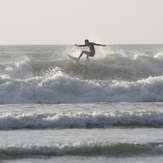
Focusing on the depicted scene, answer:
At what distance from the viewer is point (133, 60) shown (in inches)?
955

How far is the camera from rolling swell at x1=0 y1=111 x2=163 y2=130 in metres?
10.8

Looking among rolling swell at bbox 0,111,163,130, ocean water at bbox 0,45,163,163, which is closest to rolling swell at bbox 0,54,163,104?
ocean water at bbox 0,45,163,163

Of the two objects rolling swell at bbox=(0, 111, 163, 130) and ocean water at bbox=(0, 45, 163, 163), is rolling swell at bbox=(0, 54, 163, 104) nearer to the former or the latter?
ocean water at bbox=(0, 45, 163, 163)

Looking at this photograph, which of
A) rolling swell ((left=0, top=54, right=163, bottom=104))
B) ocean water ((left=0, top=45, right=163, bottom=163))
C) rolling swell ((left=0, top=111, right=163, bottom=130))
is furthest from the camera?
rolling swell ((left=0, top=54, right=163, bottom=104))

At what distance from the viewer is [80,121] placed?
36.3 ft

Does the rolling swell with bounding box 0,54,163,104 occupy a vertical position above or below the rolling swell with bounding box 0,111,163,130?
above

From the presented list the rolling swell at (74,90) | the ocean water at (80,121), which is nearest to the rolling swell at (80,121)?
the ocean water at (80,121)

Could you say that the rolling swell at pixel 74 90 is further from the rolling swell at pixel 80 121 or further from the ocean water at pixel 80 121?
the rolling swell at pixel 80 121

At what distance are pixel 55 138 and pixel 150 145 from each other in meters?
2.14

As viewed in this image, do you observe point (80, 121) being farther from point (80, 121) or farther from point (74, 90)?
point (74, 90)

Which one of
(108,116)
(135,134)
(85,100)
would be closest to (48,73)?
(85,100)

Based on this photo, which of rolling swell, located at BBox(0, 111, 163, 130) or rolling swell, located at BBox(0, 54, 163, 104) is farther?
rolling swell, located at BBox(0, 54, 163, 104)

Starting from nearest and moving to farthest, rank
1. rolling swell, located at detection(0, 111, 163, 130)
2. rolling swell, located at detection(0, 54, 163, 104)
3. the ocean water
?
the ocean water < rolling swell, located at detection(0, 111, 163, 130) < rolling swell, located at detection(0, 54, 163, 104)

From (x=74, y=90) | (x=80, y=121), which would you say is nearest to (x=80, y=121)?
(x=80, y=121)
